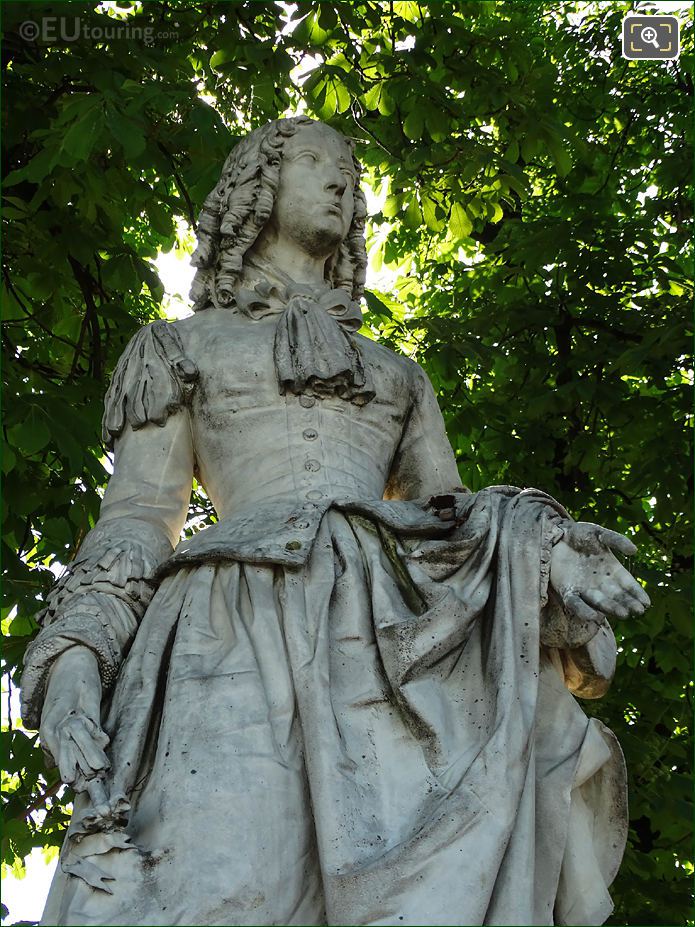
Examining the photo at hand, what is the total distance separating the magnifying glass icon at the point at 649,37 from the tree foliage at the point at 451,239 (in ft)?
0.67

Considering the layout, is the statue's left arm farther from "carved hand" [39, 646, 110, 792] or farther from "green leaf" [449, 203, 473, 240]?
"green leaf" [449, 203, 473, 240]

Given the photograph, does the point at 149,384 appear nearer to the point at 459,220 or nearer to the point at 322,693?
the point at 322,693

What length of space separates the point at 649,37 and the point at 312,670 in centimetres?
676

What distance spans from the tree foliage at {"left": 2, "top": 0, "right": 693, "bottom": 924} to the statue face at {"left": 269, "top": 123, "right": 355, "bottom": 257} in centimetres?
153

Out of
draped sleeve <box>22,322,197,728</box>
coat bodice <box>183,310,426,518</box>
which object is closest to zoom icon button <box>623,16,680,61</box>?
coat bodice <box>183,310,426,518</box>

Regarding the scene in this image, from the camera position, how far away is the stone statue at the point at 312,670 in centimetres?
469

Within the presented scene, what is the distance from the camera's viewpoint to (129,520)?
570 cm

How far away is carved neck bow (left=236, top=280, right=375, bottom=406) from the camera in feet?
19.3

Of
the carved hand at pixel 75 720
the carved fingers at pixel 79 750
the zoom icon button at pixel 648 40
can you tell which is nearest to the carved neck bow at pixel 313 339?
the carved hand at pixel 75 720

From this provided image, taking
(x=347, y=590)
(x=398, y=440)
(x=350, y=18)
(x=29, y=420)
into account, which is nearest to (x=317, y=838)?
(x=347, y=590)

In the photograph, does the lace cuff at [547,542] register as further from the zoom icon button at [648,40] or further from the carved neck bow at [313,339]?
the zoom icon button at [648,40]

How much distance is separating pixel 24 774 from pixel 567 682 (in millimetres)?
3867

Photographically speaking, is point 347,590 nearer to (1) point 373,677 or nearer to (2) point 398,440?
(1) point 373,677

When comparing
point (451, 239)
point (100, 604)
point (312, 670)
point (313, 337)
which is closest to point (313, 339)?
point (313, 337)
